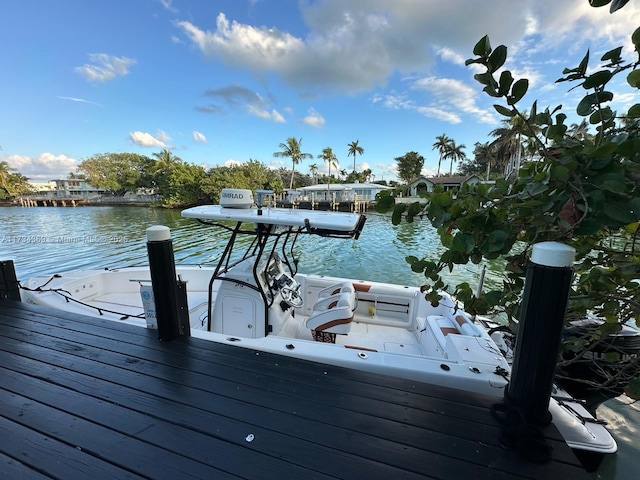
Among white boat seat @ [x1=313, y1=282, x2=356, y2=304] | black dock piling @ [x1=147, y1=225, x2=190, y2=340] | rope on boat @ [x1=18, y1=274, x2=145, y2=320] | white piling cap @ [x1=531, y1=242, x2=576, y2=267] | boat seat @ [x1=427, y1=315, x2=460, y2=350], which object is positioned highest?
white piling cap @ [x1=531, y1=242, x2=576, y2=267]

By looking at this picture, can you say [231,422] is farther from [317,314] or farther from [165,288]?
[317,314]

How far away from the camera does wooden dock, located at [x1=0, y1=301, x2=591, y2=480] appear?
118 cm

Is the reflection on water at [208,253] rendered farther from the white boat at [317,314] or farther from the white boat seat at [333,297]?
the white boat seat at [333,297]

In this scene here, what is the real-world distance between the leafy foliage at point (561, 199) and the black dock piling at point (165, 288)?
1.76 m

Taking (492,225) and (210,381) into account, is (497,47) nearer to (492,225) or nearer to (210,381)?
(492,225)

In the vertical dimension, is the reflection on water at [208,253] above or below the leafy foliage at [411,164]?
below

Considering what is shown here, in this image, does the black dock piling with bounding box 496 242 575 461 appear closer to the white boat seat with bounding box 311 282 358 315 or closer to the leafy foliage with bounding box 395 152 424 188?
the white boat seat with bounding box 311 282 358 315

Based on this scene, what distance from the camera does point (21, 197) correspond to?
4769cm

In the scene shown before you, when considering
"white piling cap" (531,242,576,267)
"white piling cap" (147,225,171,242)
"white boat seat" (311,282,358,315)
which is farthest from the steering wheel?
"white piling cap" (531,242,576,267)

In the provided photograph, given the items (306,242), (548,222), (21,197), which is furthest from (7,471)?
(21,197)

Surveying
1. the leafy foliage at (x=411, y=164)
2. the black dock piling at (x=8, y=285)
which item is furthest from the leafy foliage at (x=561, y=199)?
the leafy foliage at (x=411, y=164)

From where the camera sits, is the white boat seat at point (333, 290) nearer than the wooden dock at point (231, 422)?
No

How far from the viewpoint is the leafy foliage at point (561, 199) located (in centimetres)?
90

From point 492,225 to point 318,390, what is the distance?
53.1 inches
